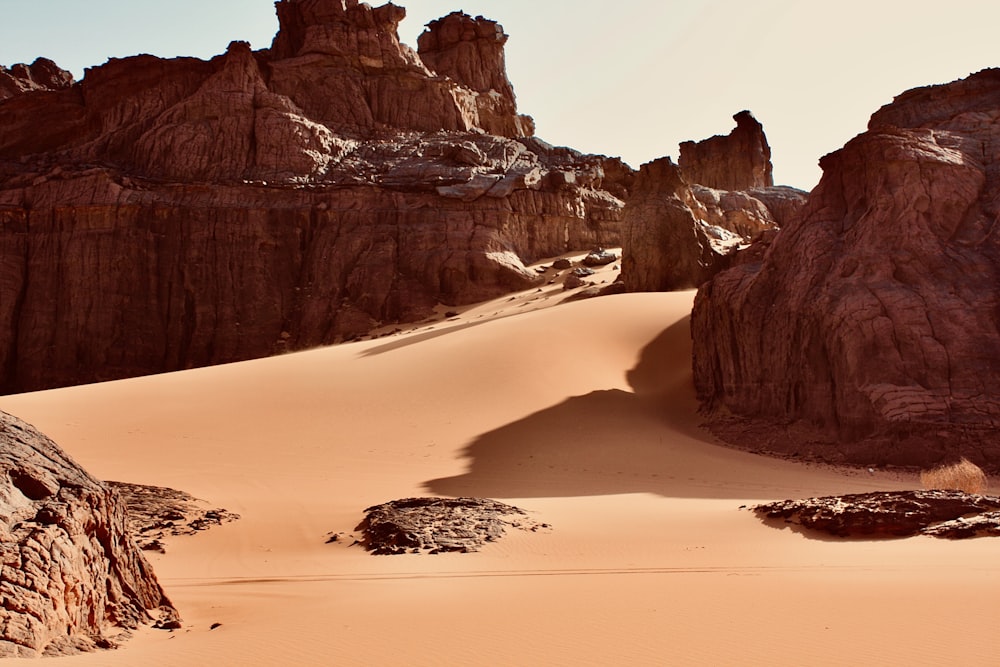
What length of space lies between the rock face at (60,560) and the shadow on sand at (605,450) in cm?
676

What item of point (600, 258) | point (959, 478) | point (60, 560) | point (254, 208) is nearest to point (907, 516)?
point (959, 478)

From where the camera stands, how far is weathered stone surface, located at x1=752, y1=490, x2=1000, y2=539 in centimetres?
774

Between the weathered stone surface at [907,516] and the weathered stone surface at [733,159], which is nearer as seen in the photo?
the weathered stone surface at [907,516]

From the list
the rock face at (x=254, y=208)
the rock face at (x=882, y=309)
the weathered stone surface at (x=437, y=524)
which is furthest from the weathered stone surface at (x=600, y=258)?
the weathered stone surface at (x=437, y=524)

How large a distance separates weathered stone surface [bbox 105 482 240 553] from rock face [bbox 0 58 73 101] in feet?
126

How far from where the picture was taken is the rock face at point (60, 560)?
16.0 feet

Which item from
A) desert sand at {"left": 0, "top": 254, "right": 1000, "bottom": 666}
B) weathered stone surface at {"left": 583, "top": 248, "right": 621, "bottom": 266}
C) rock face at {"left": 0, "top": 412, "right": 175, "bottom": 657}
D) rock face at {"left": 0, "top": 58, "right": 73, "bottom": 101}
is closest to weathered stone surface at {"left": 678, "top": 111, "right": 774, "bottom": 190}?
weathered stone surface at {"left": 583, "top": 248, "right": 621, "bottom": 266}

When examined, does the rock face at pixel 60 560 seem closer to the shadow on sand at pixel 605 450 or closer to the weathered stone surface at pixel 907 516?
the weathered stone surface at pixel 907 516

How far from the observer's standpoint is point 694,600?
6.00 metres

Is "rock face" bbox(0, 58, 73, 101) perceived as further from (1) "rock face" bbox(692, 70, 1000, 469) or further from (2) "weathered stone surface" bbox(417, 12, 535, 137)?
(1) "rock face" bbox(692, 70, 1000, 469)

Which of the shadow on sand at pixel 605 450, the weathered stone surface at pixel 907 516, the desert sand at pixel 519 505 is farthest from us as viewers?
the shadow on sand at pixel 605 450

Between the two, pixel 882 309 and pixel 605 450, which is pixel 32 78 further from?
pixel 882 309

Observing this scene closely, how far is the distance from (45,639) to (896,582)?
5.55m

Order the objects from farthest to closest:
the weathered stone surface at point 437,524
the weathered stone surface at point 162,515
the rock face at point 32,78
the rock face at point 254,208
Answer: the rock face at point 32,78, the rock face at point 254,208, the weathered stone surface at point 162,515, the weathered stone surface at point 437,524
